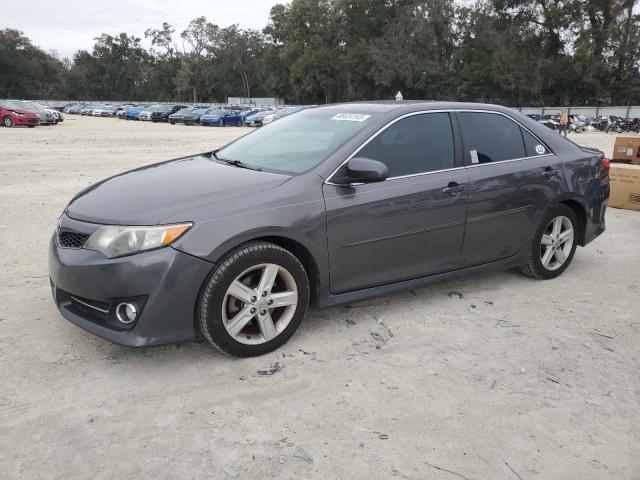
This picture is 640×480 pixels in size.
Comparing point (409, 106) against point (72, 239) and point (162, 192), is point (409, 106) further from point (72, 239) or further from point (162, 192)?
point (72, 239)

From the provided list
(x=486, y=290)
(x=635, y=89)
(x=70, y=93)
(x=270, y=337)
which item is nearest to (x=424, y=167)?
(x=486, y=290)

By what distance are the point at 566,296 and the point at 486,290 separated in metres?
0.65

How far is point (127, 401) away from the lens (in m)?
2.95

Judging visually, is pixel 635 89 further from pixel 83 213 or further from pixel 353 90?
pixel 83 213

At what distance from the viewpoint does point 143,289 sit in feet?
9.95

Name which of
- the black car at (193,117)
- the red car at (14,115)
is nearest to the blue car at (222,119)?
the black car at (193,117)

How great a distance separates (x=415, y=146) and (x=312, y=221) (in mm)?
1137

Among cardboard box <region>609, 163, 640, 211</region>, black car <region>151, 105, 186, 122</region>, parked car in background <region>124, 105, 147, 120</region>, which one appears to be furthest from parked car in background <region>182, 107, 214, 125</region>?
cardboard box <region>609, 163, 640, 211</region>

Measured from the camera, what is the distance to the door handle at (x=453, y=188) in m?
4.09

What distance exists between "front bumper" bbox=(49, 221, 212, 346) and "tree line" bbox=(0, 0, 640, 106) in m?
55.8

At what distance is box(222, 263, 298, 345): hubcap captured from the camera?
329cm

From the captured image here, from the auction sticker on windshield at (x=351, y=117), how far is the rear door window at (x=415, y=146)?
0.23m

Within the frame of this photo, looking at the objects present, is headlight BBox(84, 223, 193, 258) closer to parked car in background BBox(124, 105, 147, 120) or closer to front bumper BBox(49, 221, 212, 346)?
front bumper BBox(49, 221, 212, 346)

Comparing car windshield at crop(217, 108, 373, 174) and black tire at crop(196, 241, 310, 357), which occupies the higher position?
car windshield at crop(217, 108, 373, 174)
